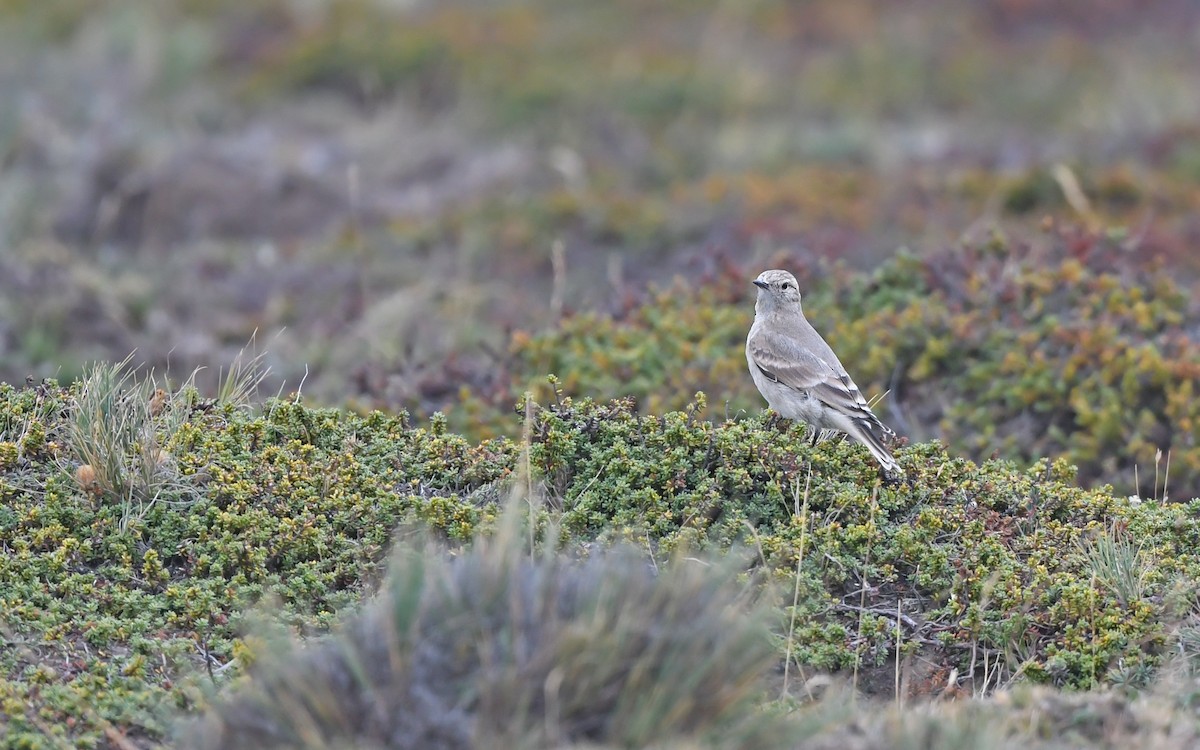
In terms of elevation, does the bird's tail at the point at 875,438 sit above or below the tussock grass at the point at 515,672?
above

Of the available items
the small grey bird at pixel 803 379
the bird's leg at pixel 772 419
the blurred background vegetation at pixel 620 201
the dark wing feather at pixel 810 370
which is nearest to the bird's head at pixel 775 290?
the small grey bird at pixel 803 379

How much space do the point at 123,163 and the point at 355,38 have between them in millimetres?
6433

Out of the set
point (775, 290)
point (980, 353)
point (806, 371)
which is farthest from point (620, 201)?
point (806, 371)

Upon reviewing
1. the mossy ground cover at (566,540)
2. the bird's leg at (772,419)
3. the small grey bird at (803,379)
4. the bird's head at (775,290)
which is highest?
the bird's head at (775,290)

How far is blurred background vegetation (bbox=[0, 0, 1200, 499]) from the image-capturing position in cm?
988

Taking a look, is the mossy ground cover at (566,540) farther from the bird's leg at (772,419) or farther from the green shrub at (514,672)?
the green shrub at (514,672)

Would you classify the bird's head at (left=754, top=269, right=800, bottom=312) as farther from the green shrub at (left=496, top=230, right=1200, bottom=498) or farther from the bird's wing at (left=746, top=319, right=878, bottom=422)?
the green shrub at (left=496, top=230, right=1200, bottom=498)

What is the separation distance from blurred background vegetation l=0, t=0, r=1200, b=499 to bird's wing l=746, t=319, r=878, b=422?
1.43 meters

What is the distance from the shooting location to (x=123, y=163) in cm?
1667

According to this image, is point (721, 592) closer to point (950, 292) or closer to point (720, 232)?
point (950, 292)

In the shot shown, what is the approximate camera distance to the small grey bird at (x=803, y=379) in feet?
23.8

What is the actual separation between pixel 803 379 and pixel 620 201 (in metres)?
8.18

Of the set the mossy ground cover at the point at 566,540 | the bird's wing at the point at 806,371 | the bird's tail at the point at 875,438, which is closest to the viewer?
the mossy ground cover at the point at 566,540

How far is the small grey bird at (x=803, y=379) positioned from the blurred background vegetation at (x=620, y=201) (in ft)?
4.00
